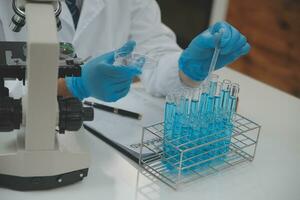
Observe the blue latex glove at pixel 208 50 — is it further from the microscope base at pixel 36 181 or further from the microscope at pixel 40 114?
the microscope base at pixel 36 181

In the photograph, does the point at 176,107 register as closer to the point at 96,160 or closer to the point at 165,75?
the point at 96,160

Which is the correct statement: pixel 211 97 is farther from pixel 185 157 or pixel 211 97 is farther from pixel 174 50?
pixel 174 50

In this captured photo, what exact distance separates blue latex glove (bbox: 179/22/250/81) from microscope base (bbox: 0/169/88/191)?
488 mm

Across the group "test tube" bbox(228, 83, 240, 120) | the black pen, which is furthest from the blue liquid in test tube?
the black pen

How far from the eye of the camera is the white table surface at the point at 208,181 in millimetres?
910

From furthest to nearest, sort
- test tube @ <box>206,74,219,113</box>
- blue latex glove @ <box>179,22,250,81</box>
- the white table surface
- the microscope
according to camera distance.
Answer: blue latex glove @ <box>179,22,250,81</box>
test tube @ <box>206,74,219,113</box>
the white table surface
the microscope

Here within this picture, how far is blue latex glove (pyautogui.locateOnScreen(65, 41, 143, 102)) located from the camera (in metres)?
1.05

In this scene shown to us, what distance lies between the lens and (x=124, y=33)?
5.57ft

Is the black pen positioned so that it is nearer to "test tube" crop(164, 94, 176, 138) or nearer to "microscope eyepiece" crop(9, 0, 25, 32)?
"test tube" crop(164, 94, 176, 138)

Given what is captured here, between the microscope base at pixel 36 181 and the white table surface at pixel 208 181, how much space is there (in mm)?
11

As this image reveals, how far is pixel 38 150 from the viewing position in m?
0.85

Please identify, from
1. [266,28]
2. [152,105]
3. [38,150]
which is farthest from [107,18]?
[266,28]

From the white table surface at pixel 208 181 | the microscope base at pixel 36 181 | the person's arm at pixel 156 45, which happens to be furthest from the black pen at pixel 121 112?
the microscope base at pixel 36 181

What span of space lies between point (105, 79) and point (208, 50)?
0.30 meters
